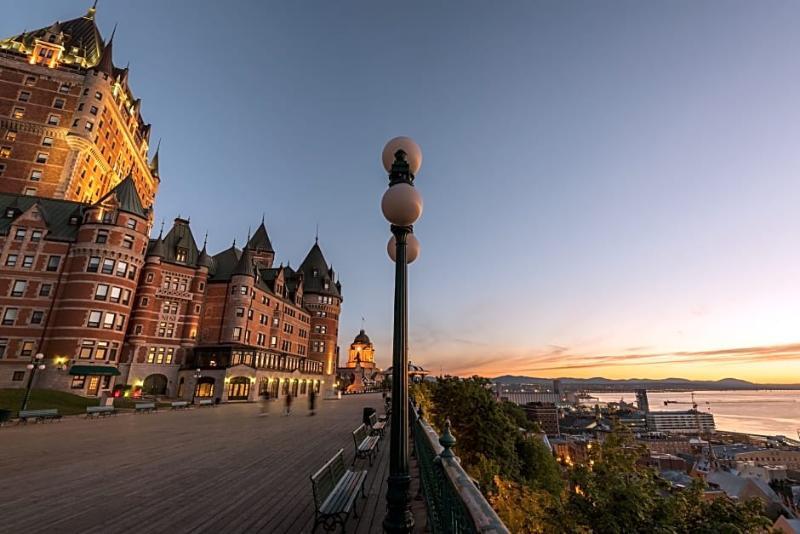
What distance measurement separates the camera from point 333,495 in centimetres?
596

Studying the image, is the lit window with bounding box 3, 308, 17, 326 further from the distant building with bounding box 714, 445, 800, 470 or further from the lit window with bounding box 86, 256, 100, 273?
Answer: the distant building with bounding box 714, 445, 800, 470

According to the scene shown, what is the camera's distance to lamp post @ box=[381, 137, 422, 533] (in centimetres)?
430

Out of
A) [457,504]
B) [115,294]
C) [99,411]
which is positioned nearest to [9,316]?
[115,294]

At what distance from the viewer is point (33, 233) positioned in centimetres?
3703

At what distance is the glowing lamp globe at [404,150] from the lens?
18.5 feet

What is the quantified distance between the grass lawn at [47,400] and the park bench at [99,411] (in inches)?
88.1

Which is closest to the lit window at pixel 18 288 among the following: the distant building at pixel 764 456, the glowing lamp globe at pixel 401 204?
the glowing lamp globe at pixel 401 204

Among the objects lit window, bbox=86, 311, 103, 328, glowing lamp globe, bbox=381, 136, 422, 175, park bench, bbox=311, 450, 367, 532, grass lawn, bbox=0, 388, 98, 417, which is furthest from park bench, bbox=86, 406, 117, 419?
glowing lamp globe, bbox=381, 136, 422, 175

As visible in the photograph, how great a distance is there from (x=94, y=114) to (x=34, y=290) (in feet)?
117

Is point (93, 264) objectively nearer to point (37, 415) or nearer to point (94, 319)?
point (94, 319)

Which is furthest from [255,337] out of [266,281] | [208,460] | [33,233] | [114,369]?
[208,460]

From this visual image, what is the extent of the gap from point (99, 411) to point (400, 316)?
27.6 m

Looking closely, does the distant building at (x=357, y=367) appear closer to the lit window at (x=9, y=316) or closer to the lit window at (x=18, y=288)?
the lit window at (x=9, y=316)

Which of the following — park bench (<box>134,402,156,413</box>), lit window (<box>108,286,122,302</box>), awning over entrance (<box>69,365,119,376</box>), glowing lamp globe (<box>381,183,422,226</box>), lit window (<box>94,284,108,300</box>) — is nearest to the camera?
glowing lamp globe (<box>381,183,422,226</box>)
